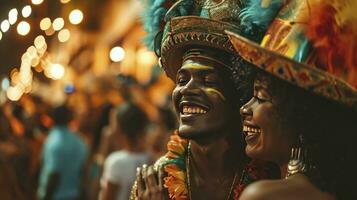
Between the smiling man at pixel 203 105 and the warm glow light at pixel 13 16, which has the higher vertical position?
the warm glow light at pixel 13 16

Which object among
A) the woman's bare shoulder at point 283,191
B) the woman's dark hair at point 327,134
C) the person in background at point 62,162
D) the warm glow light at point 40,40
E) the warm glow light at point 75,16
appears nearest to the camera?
the woman's bare shoulder at point 283,191

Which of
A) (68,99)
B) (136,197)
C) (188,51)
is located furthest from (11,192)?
(68,99)

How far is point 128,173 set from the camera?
807 cm

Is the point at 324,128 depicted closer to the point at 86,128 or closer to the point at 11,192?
the point at 11,192

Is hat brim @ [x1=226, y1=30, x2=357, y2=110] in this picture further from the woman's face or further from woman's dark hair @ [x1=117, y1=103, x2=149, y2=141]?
woman's dark hair @ [x1=117, y1=103, x2=149, y2=141]

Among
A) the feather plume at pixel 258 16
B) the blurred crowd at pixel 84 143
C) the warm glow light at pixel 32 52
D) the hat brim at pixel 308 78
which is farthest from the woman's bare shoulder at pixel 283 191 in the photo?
the warm glow light at pixel 32 52

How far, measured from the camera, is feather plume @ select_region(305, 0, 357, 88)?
12.8 feet

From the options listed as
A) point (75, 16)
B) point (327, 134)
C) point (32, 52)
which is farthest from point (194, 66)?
point (75, 16)

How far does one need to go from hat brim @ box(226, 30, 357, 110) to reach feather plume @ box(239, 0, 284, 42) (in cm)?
62

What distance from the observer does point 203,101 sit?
16.0 feet

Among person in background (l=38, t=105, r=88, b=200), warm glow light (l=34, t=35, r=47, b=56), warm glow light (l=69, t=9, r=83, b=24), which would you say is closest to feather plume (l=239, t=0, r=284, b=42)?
warm glow light (l=34, t=35, r=47, b=56)

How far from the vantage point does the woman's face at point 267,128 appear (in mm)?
3958

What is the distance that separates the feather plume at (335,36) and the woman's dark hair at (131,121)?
4611mm

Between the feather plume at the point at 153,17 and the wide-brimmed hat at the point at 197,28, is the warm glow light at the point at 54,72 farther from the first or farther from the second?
the wide-brimmed hat at the point at 197,28
